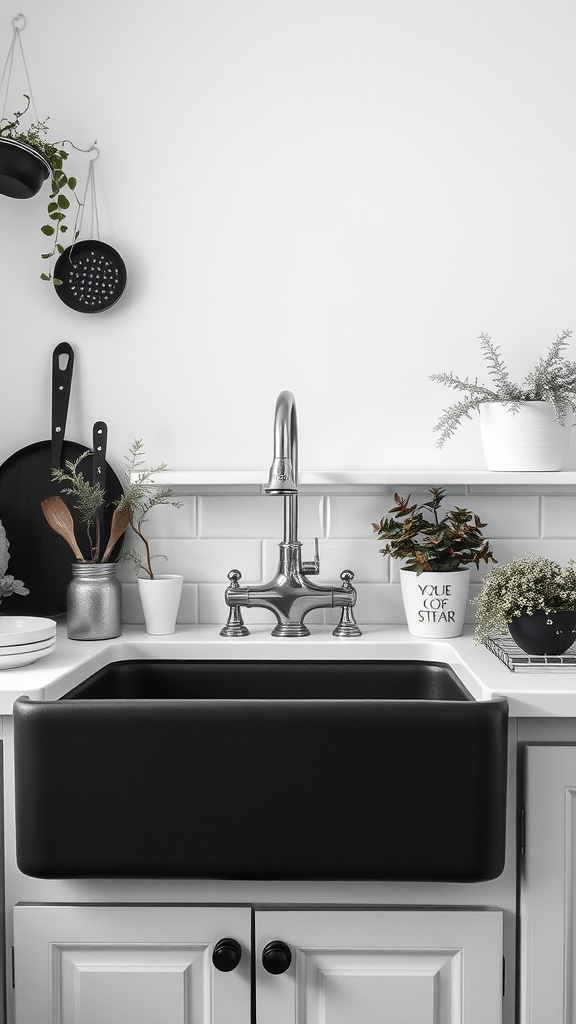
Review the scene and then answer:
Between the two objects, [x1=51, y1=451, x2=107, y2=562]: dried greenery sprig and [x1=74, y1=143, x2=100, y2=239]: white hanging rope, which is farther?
[x1=74, y1=143, x2=100, y2=239]: white hanging rope

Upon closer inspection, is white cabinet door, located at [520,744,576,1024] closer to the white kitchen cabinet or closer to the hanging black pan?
the white kitchen cabinet

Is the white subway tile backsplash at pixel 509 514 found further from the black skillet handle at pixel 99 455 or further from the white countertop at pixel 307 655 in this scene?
the black skillet handle at pixel 99 455

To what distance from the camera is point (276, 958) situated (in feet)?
3.46

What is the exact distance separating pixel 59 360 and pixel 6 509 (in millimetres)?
318

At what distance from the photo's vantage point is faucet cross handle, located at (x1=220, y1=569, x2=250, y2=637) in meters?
1.57

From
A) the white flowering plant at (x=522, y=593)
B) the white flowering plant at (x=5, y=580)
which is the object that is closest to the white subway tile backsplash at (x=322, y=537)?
the white flowering plant at (x=5, y=580)

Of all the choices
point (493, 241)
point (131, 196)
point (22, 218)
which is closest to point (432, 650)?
point (493, 241)

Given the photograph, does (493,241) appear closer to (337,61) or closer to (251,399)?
(337,61)

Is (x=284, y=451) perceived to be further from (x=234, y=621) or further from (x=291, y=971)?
(x=291, y=971)

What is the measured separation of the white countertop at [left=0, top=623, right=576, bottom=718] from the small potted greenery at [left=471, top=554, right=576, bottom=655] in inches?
2.1

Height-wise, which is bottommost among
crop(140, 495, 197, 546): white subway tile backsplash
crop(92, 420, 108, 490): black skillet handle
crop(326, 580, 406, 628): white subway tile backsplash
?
crop(326, 580, 406, 628): white subway tile backsplash

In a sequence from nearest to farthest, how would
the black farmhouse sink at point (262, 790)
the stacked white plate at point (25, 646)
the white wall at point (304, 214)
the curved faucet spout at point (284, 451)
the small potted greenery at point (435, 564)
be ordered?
the black farmhouse sink at point (262, 790) < the stacked white plate at point (25, 646) < the curved faucet spout at point (284, 451) < the small potted greenery at point (435, 564) < the white wall at point (304, 214)

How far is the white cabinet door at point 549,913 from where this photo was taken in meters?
1.09

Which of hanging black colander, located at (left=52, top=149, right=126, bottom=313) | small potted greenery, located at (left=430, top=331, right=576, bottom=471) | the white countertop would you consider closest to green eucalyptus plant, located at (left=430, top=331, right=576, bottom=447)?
small potted greenery, located at (left=430, top=331, right=576, bottom=471)
